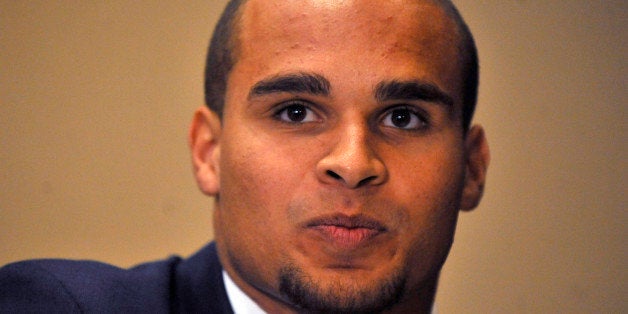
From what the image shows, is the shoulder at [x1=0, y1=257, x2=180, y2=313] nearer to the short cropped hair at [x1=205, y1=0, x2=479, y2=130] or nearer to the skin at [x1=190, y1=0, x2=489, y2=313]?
the skin at [x1=190, y1=0, x2=489, y2=313]

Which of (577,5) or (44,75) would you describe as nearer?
(577,5)

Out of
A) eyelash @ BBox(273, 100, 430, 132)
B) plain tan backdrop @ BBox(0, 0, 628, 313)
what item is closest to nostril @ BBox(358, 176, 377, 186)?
eyelash @ BBox(273, 100, 430, 132)

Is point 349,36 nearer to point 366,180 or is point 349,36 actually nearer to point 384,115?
point 384,115

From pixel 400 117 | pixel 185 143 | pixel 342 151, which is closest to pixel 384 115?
pixel 400 117

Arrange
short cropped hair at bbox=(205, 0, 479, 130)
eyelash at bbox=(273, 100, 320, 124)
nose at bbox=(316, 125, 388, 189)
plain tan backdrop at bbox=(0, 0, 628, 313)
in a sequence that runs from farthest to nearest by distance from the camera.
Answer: plain tan backdrop at bbox=(0, 0, 628, 313), short cropped hair at bbox=(205, 0, 479, 130), eyelash at bbox=(273, 100, 320, 124), nose at bbox=(316, 125, 388, 189)

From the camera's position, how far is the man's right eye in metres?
1.62

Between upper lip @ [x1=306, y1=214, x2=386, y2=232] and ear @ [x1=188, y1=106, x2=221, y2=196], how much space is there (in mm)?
374

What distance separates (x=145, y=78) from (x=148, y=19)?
18 centimetres

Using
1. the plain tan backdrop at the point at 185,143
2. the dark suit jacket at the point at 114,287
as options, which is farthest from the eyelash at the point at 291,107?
the plain tan backdrop at the point at 185,143

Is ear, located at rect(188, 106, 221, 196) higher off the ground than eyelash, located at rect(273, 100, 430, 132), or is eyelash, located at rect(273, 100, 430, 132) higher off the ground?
eyelash, located at rect(273, 100, 430, 132)

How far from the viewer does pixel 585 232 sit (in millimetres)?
2117

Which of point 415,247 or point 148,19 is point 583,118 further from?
point 148,19

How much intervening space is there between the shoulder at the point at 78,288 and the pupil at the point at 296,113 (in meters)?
0.49

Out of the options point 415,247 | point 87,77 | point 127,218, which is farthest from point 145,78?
point 415,247
